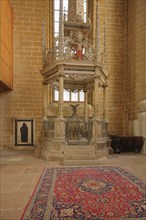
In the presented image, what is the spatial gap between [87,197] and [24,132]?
22.8 feet

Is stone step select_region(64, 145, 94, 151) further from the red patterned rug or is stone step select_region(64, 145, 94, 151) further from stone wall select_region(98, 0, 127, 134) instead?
stone wall select_region(98, 0, 127, 134)

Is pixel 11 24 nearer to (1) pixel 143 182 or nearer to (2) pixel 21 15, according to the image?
(2) pixel 21 15

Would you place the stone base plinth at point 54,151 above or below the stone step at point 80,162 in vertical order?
above

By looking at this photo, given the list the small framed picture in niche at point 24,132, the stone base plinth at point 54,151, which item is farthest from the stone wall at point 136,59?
the small framed picture in niche at point 24,132

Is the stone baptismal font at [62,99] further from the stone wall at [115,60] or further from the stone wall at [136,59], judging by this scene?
the stone wall at [115,60]

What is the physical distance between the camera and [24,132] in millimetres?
9586

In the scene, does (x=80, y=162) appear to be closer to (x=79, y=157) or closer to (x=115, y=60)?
(x=79, y=157)

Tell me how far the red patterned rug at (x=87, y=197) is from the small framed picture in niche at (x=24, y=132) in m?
4.98

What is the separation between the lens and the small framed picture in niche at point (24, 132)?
31.3 feet

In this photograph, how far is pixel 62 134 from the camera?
22.1 ft

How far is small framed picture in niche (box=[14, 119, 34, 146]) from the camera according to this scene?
31.3 feet

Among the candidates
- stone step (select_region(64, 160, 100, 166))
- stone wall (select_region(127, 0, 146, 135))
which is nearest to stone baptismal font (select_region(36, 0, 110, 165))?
stone step (select_region(64, 160, 100, 166))

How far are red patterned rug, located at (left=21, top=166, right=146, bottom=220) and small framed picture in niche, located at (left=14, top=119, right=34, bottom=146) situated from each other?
196 inches

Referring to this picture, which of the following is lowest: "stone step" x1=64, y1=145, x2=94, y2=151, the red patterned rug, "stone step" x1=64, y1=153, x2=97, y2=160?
the red patterned rug
